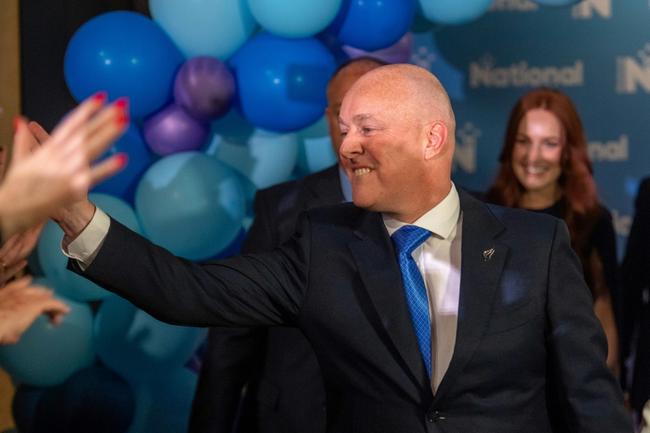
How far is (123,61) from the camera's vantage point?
3.79 metres

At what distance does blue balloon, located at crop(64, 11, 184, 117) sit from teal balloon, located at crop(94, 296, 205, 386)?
735 mm

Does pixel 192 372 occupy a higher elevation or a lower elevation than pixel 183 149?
lower

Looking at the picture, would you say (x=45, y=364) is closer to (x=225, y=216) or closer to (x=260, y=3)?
(x=225, y=216)

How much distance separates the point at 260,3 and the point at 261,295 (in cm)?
157

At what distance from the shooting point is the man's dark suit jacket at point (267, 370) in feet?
10.9

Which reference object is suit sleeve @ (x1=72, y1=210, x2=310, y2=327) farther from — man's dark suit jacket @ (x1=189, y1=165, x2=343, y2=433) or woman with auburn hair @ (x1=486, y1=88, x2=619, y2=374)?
woman with auburn hair @ (x1=486, y1=88, x2=619, y2=374)

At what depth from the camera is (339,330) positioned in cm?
255

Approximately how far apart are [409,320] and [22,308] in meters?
0.89

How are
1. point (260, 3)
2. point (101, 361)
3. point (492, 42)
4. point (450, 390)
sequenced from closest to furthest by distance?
point (450, 390)
point (260, 3)
point (101, 361)
point (492, 42)

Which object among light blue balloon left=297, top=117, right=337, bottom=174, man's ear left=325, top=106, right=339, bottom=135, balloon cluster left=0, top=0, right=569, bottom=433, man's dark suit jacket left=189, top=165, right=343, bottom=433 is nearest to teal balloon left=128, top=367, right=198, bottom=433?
balloon cluster left=0, top=0, right=569, bottom=433

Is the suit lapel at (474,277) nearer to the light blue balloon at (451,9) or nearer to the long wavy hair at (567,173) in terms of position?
the long wavy hair at (567,173)

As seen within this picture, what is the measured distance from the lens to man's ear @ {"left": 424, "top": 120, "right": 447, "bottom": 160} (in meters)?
2.63

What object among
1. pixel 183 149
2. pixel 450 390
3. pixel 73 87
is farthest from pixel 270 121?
pixel 450 390

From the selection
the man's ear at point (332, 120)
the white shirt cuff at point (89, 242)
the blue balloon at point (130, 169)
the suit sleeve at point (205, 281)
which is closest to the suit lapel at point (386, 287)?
the suit sleeve at point (205, 281)
